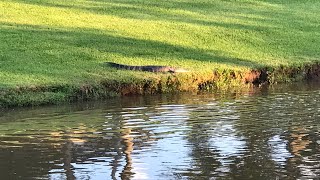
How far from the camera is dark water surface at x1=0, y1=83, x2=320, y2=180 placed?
894 cm

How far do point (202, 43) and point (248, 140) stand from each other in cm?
1137

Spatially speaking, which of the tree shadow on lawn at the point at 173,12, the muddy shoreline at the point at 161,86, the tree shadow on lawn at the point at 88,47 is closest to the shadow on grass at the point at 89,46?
the tree shadow on lawn at the point at 88,47

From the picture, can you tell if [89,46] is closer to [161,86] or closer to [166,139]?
[161,86]

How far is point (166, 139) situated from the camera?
1084cm

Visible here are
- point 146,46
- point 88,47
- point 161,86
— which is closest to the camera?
point 161,86

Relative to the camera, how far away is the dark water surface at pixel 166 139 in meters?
8.94

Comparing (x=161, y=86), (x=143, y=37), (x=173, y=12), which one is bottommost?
(x=161, y=86)

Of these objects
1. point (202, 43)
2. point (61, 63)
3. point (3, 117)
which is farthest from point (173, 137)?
point (202, 43)

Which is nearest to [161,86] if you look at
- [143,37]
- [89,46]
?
[89,46]

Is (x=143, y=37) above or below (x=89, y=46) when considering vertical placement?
above

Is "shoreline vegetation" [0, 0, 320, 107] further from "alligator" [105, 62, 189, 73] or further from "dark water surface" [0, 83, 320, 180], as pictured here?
Result: "dark water surface" [0, 83, 320, 180]

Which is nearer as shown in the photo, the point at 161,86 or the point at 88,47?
the point at 161,86

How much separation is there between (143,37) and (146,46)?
3.92 ft

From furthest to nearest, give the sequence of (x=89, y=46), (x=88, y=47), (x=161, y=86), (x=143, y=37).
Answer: (x=143, y=37) < (x=89, y=46) < (x=88, y=47) < (x=161, y=86)
